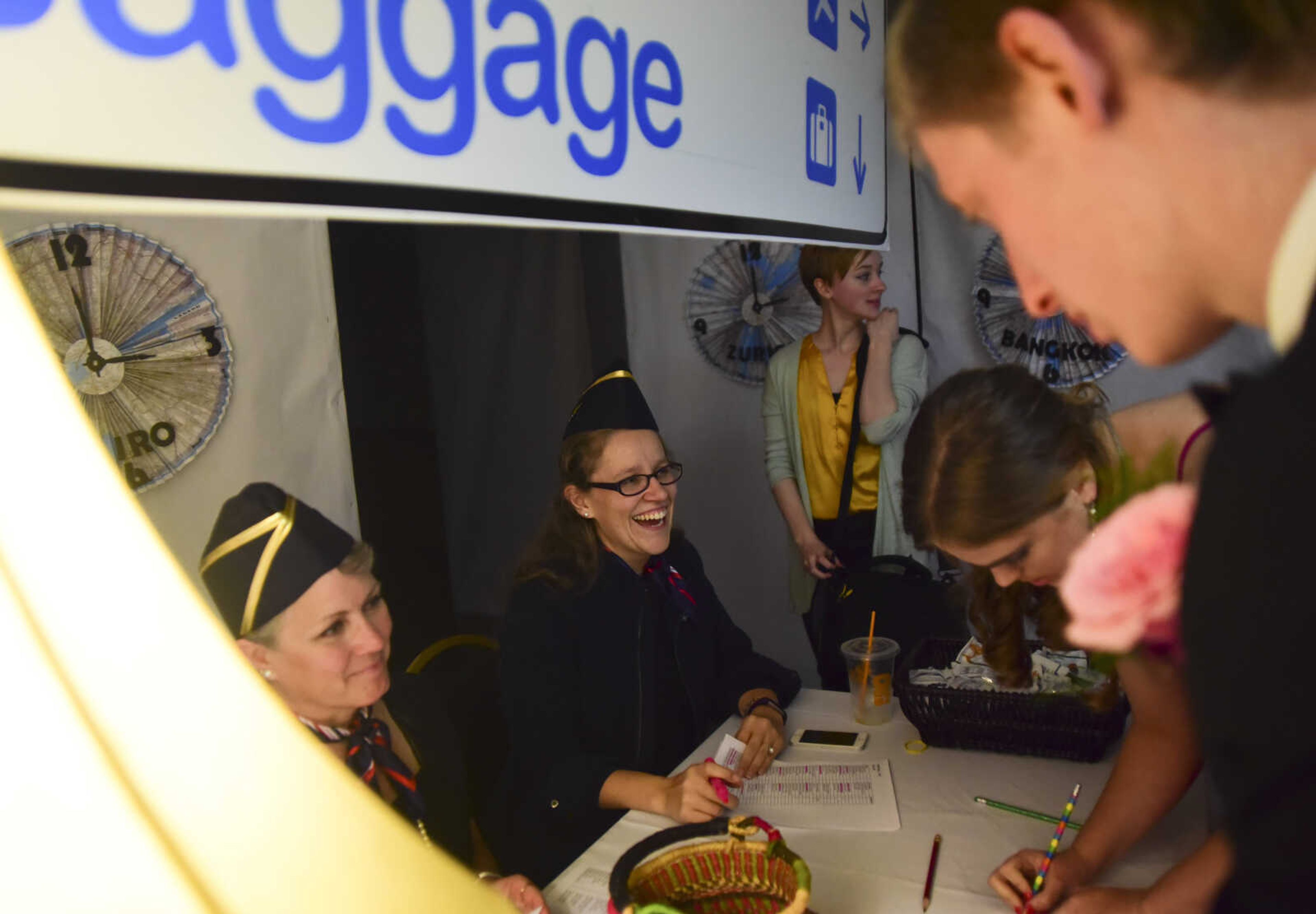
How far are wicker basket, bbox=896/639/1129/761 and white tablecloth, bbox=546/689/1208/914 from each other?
0.06ft

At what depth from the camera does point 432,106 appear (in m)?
0.59

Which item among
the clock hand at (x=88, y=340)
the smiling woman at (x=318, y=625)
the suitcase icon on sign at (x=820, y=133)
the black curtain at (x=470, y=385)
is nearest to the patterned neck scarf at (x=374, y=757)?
the smiling woman at (x=318, y=625)

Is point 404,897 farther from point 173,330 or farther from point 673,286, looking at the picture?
point 673,286

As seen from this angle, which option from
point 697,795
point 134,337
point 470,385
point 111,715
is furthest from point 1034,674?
point 470,385

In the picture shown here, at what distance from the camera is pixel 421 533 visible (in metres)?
2.71

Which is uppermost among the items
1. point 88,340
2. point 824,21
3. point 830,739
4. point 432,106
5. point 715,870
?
point 824,21

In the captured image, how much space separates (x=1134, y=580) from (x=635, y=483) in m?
1.27

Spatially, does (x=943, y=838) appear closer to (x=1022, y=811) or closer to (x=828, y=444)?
(x=1022, y=811)

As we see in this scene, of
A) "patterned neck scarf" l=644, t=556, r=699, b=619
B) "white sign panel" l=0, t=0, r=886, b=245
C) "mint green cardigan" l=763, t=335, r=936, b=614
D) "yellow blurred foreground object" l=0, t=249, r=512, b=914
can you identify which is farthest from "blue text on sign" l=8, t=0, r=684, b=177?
"mint green cardigan" l=763, t=335, r=936, b=614

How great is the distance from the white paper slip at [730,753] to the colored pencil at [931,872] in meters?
0.30

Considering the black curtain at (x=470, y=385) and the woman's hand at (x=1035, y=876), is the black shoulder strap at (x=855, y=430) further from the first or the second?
the woman's hand at (x=1035, y=876)

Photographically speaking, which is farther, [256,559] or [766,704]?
[766,704]

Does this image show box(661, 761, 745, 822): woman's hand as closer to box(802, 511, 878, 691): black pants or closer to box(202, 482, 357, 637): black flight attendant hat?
box(202, 482, 357, 637): black flight attendant hat

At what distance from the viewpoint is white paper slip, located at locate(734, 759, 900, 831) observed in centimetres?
113
